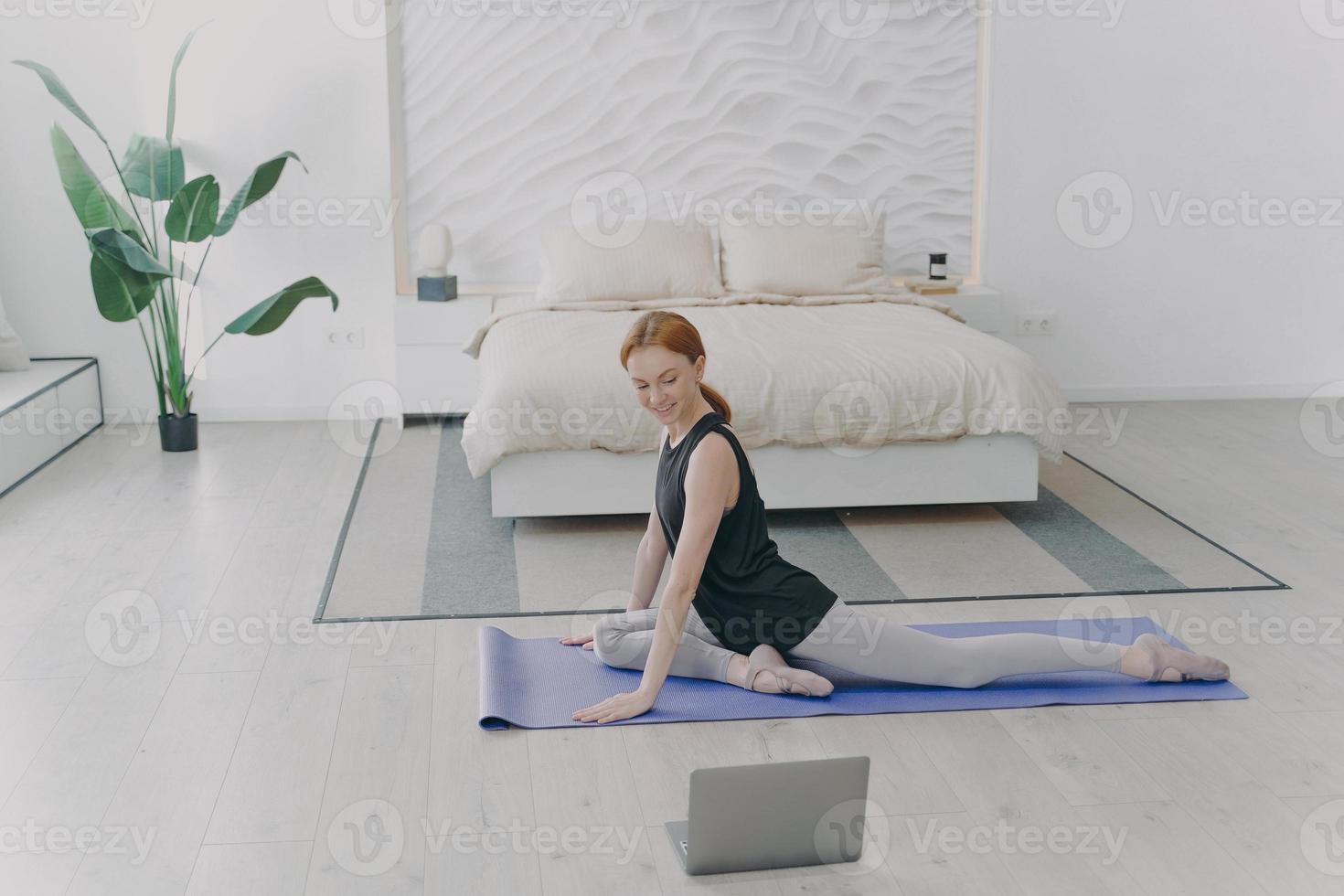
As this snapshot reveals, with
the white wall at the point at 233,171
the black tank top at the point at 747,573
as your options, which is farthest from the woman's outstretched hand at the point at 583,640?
the white wall at the point at 233,171

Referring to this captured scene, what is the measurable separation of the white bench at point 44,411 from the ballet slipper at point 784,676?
2.89m

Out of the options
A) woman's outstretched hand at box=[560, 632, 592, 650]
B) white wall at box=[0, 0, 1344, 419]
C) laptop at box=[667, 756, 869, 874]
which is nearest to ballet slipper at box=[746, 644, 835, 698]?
woman's outstretched hand at box=[560, 632, 592, 650]

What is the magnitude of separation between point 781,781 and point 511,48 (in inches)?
159

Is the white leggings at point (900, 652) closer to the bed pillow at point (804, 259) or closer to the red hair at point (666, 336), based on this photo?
the red hair at point (666, 336)

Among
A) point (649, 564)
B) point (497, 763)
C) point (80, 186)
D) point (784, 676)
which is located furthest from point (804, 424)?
point (80, 186)

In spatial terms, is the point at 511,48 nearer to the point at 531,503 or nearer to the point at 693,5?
the point at 693,5

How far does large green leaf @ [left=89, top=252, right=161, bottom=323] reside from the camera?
4684 millimetres

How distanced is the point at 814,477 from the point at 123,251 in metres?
2.59

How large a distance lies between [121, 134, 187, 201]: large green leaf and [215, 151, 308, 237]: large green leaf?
0.23 metres

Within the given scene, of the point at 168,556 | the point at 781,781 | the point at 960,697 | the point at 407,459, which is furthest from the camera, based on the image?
the point at 407,459

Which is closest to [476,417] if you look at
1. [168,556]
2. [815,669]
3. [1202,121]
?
[168,556]

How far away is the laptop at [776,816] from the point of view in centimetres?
221

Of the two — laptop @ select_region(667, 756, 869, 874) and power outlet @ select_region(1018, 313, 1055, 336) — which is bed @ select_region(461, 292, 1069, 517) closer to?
power outlet @ select_region(1018, 313, 1055, 336)

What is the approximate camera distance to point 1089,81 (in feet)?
18.4
